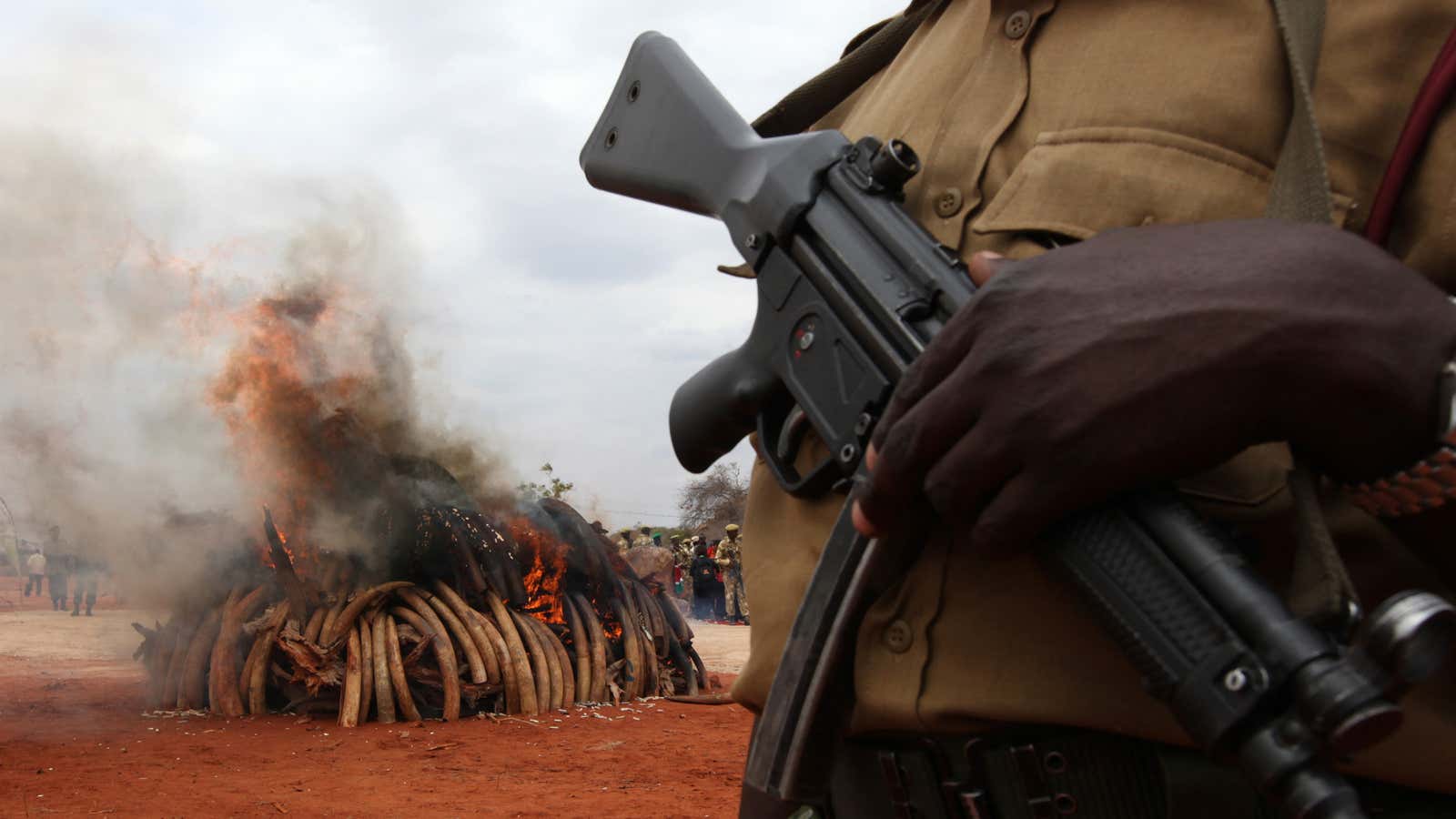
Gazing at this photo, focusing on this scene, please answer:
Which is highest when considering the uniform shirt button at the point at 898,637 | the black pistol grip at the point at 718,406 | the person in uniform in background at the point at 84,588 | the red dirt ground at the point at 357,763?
the person in uniform in background at the point at 84,588

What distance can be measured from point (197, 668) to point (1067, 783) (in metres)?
8.65

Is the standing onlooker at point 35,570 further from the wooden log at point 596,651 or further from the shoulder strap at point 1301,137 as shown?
the shoulder strap at point 1301,137

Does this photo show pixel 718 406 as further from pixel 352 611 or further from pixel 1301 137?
pixel 352 611

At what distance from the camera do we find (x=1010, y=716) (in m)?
→ 1.34

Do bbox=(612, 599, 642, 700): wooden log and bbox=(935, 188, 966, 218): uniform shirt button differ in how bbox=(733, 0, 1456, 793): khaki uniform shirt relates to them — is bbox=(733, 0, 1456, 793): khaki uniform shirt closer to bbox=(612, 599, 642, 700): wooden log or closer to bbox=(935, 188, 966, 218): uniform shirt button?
bbox=(935, 188, 966, 218): uniform shirt button

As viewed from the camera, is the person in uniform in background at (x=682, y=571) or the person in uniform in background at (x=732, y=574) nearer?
the person in uniform in background at (x=732, y=574)

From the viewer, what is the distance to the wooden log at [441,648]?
26.9ft

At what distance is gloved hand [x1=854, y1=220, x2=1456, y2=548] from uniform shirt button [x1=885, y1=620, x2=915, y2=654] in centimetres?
36

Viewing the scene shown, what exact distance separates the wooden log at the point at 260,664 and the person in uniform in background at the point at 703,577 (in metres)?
17.7

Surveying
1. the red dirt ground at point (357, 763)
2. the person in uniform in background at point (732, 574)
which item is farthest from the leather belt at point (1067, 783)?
the person in uniform in background at point (732, 574)

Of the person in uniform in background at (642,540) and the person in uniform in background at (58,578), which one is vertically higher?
the person in uniform in background at (642,540)

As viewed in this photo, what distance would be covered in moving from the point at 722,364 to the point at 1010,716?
2.78 ft

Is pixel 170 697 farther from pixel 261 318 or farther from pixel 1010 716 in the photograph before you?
pixel 1010 716

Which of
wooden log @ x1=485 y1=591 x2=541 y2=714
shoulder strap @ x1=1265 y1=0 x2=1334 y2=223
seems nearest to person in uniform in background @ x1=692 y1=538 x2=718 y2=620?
wooden log @ x1=485 y1=591 x2=541 y2=714
